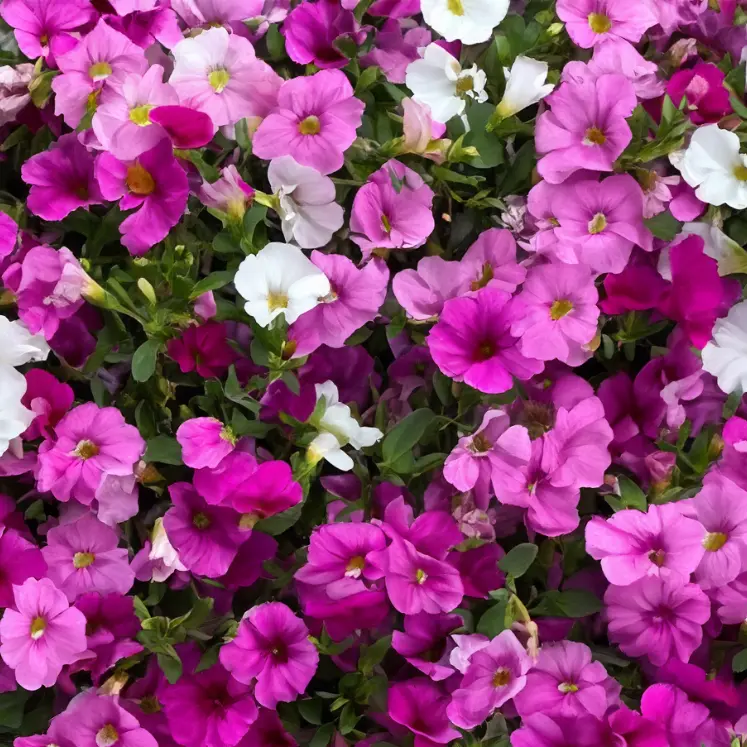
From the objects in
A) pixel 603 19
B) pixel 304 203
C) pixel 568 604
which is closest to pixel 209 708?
pixel 568 604

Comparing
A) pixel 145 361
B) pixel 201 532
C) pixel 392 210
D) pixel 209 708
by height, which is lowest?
pixel 209 708

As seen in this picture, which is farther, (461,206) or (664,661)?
(461,206)

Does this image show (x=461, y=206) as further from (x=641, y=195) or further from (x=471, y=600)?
(x=471, y=600)

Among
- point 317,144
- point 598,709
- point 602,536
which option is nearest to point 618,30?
point 317,144

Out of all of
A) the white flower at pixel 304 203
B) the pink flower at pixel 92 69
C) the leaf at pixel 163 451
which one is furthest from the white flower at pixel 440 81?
the leaf at pixel 163 451

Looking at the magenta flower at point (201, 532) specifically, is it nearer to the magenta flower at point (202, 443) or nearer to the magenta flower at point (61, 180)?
the magenta flower at point (202, 443)

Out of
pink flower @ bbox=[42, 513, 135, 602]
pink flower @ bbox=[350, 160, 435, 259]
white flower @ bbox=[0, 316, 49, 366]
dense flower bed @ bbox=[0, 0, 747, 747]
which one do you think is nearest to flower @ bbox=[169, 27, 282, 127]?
dense flower bed @ bbox=[0, 0, 747, 747]

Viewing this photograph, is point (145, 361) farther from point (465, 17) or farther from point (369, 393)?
point (465, 17)
